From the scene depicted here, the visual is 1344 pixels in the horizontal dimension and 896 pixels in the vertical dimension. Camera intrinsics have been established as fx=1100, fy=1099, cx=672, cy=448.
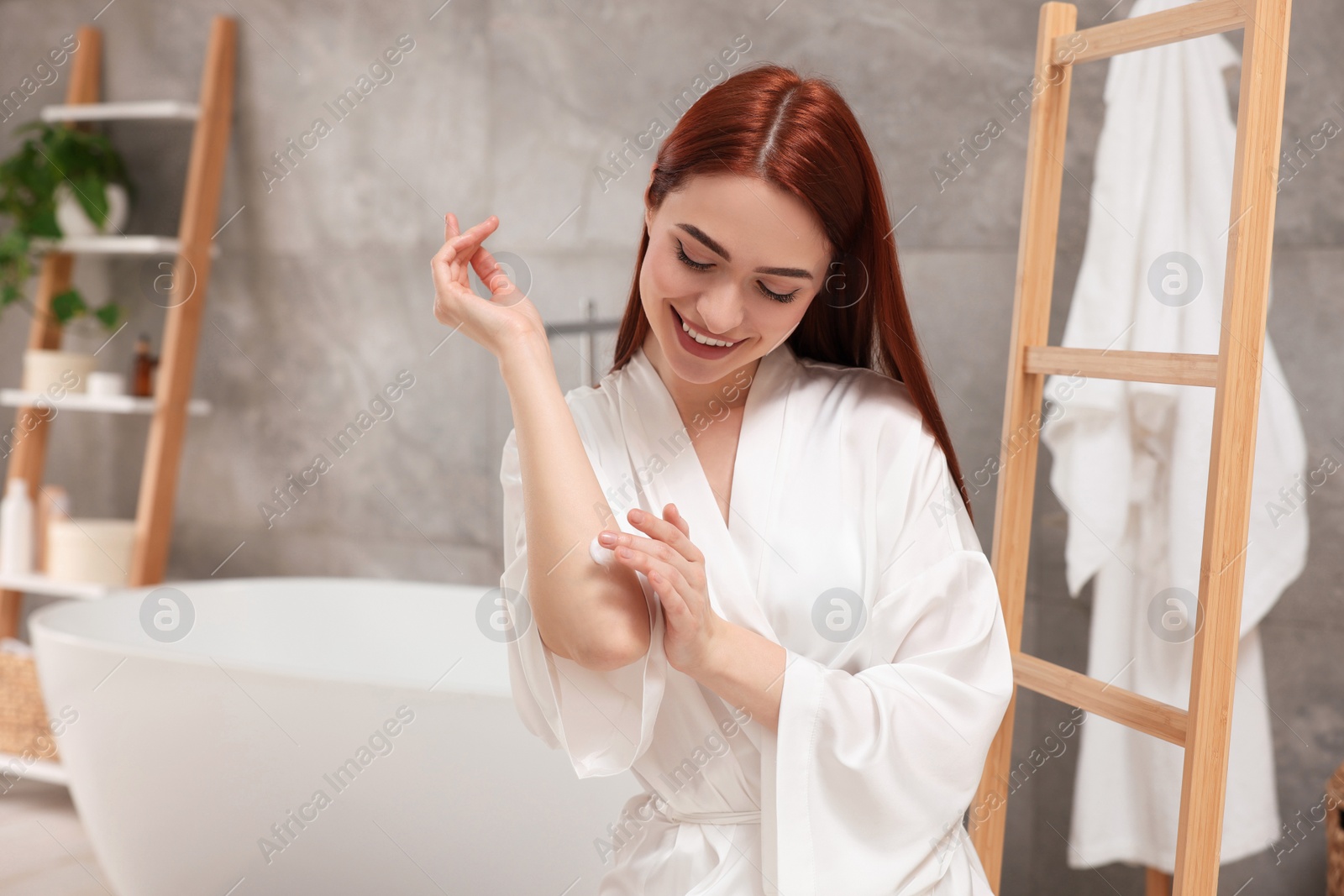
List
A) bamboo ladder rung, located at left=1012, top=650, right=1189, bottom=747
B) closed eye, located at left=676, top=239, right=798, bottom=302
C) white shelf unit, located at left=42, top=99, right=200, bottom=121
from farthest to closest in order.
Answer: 1. white shelf unit, located at left=42, top=99, right=200, bottom=121
2. bamboo ladder rung, located at left=1012, top=650, right=1189, bottom=747
3. closed eye, located at left=676, top=239, right=798, bottom=302

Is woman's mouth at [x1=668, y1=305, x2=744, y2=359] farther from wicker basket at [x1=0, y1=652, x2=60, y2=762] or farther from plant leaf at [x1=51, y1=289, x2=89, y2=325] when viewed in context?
plant leaf at [x1=51, y1=289, x2=89, y2=325]

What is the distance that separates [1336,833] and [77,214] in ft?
10.3

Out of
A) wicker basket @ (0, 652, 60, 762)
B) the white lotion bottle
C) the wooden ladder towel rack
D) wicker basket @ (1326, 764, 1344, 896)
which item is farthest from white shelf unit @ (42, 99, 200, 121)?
wicker basket @ (1326, 764, 1344, 896)

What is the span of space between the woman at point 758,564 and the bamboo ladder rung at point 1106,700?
0.22m

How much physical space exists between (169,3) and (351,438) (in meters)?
1.32

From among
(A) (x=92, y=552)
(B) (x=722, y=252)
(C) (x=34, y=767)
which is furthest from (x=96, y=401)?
(B) (x=722, y=252)

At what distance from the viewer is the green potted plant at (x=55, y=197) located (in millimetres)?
2904

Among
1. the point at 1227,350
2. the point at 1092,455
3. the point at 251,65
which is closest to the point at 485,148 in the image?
the point at 251,65

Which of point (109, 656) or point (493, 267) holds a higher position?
point (493, 267)

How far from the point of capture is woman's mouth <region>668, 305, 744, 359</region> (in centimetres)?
108

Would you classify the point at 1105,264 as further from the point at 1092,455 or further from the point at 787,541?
the point at 787,541

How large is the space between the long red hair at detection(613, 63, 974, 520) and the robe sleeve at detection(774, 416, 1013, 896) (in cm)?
17

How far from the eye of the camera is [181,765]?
1.88 metres

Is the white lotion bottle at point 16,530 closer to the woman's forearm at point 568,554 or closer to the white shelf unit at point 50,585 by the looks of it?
the white shelf unit at point 50,585
